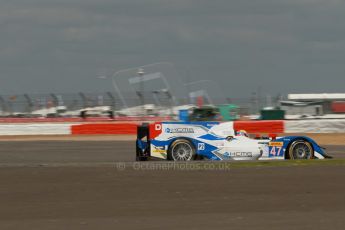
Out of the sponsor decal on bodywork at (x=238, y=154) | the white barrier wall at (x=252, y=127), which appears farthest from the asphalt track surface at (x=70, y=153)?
the white barrier wall at (x=252, y=127)

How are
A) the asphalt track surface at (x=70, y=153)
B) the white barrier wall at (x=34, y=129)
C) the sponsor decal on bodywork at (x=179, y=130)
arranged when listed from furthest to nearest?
the white barrier wall at (x=34, y=129)
the asphalt track surface at (x=70, y=153)
the sponsor decal on bodywork at (x=179, y=130)

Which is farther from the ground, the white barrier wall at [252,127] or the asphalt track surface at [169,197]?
the asphalt track surface at [169,197]

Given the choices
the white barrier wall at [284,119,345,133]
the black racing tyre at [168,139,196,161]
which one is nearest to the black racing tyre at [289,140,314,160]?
the black racing tyre at [168,139,196,161]

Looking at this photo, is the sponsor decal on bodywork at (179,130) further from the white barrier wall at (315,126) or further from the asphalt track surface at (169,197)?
the white barrier wall at (315,126)

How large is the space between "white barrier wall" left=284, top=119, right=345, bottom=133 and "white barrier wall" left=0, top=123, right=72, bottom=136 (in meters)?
9.33

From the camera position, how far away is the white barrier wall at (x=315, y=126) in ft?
96.0

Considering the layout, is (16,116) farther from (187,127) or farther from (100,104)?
(187,127)

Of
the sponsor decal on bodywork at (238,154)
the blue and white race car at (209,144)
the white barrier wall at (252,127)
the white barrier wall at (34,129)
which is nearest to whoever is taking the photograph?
the sponsor decal on bodywork at (238,154)

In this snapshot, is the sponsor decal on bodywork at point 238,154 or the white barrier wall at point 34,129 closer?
the sponsor decal on bodywork at point 238,154

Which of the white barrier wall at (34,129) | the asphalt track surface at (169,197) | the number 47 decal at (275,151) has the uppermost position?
the number 47 decal at (275,151)

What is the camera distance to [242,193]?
9.32m

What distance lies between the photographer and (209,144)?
48.0ft

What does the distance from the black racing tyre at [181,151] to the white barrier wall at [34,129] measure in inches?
630

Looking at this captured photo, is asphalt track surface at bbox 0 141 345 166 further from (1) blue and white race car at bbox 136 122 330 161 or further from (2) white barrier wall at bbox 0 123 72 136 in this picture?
(2) white barrier wall at bbox 0 123 72 136
